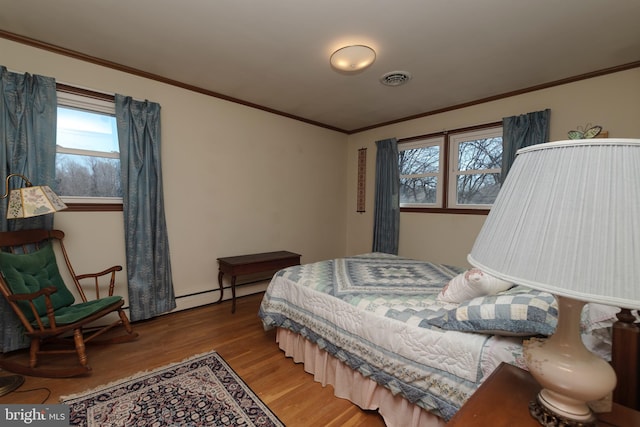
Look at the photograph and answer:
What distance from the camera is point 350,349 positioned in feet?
5.44

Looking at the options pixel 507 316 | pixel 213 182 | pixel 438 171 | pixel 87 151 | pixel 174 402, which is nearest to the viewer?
pixel 507 316

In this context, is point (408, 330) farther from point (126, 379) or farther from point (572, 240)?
point (126, 379)

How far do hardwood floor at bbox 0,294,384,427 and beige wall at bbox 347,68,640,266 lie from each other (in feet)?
7.92

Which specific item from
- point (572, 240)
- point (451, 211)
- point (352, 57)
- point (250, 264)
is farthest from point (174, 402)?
point (451, 211)

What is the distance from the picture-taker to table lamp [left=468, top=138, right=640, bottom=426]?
49 cm

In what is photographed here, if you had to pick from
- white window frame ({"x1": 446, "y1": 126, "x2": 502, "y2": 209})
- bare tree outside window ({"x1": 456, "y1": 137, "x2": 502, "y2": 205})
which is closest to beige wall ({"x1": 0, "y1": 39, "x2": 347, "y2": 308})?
white window frame ({"x1": 446, "y1": 126, "x2": 502, "y2": 209})

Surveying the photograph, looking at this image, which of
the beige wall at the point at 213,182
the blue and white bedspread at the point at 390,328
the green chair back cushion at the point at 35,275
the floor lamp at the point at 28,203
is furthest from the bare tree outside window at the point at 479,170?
the green chair back cushion at the point at 35,275

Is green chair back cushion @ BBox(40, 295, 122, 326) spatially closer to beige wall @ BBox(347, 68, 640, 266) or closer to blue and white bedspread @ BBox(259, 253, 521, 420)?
blue and white bedspread @ BBox(259, 253, 521, 420)

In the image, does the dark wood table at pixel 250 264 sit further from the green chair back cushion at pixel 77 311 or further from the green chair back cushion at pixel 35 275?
the green chair back cushion at pixel 35 275

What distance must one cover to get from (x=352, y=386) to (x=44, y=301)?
94.5 inches

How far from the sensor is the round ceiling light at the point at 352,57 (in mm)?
2221

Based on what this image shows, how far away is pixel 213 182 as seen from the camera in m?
3.32

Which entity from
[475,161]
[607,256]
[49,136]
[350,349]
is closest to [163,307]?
[49,136]

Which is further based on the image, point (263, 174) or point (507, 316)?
point (263, 174)
